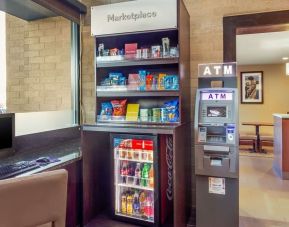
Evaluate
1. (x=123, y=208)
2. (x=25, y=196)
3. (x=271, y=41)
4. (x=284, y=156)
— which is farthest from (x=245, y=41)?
(x=25, y=196)

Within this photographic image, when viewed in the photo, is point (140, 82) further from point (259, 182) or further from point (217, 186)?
point (259, 182)

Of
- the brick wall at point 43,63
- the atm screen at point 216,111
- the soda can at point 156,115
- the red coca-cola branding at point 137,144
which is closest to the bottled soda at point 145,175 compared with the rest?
the red coca-cola branding at point 137,144

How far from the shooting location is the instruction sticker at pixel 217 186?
7.97 ft

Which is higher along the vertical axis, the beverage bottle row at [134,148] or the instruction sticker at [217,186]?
the beverage bottle row at [134,148]

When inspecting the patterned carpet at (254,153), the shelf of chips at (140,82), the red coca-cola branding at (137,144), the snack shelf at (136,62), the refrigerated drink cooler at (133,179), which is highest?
the snack shelf at (136,62)

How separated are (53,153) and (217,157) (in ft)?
5.18

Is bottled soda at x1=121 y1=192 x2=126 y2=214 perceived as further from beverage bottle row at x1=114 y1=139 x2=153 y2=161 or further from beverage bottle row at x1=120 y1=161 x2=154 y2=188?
beverage bottle row at x1=114 y1=139 x2=153 y2=161

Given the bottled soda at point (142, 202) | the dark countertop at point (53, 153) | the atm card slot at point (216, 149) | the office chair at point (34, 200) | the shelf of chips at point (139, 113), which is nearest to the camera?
the office chair at point (34, 200)

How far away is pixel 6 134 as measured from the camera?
2.26 m

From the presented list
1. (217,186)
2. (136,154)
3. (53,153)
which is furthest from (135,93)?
(217,186)

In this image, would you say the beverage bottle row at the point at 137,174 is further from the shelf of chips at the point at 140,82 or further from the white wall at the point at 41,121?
the white wall at the point at 41,121

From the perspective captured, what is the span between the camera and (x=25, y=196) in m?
1.12

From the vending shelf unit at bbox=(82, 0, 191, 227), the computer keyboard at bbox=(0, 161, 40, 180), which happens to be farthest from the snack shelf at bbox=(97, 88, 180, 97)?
the computer keyboard at bbox=(0, 161, 40, 180)

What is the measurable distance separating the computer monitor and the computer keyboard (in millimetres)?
339
